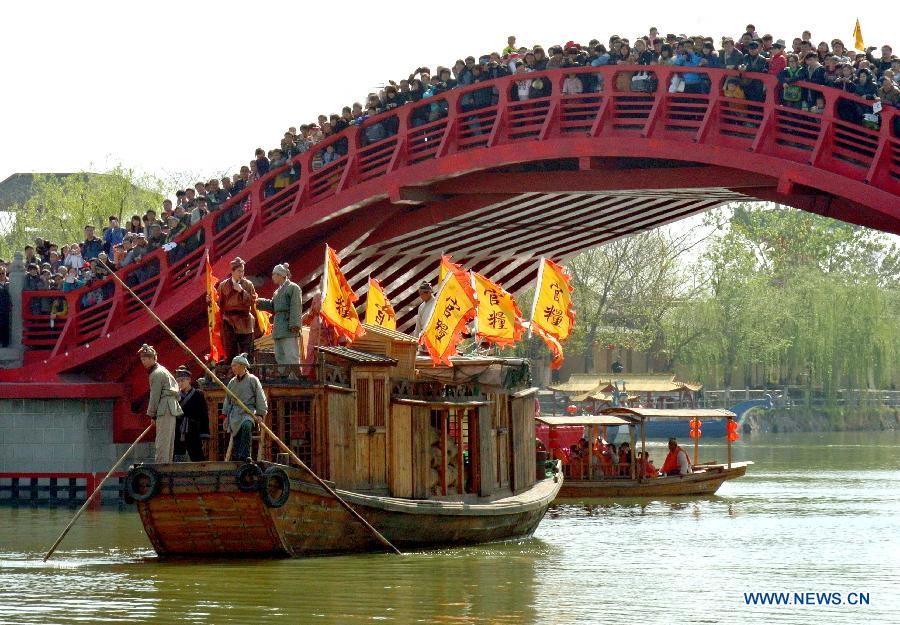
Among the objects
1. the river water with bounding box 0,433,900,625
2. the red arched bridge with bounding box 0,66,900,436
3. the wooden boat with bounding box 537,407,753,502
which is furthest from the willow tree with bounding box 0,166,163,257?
the river water with bounding box 0,433,900,625

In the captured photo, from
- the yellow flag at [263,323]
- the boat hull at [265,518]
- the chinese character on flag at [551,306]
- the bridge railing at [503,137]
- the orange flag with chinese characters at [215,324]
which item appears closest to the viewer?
the boat hull at [265,518]

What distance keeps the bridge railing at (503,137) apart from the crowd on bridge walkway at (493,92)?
0.13 feet

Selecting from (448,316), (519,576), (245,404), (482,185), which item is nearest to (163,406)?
(245,404)

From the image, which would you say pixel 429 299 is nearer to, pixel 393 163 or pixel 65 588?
pixel 393 163

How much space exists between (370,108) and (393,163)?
1076 mm

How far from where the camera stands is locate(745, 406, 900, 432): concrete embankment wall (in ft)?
196

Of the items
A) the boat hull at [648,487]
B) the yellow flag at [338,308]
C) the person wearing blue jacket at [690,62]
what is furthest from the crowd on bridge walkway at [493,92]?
the boat hull at [648,487]

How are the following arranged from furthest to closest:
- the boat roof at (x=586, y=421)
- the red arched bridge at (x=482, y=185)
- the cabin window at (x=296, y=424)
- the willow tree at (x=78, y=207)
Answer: the willow tree at (x=78, y=207)
the boat roof at (x=586, y=421)
the red arched bridge at (x=482, y=185)
the cabin window at (x=296, y=424)

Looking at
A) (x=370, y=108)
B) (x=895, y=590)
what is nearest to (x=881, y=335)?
(x=370, y=108)

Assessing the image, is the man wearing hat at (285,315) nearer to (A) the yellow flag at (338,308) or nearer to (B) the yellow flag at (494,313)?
(A) the yellow flag at (338,308)

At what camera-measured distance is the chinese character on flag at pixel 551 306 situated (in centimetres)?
2453

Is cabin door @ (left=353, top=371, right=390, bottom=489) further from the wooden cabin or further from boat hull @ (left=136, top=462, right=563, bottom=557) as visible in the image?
boat hull @ (left=136, top=462, right=563, bottom=557)

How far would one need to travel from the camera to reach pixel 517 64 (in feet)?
84.1

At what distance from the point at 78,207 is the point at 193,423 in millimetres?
27282
